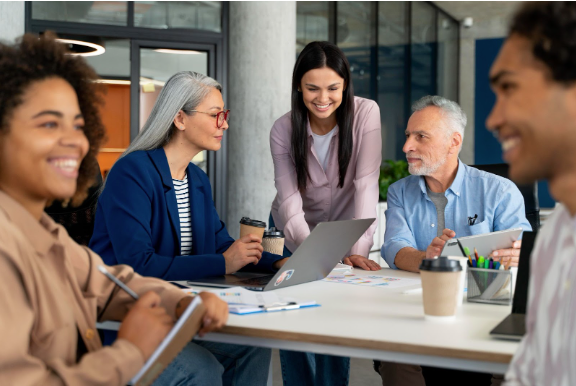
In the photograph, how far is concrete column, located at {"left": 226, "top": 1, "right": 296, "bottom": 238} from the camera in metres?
5.96

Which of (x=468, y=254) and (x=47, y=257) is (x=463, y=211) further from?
(x=47, y=257)

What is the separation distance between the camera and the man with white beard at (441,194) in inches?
104

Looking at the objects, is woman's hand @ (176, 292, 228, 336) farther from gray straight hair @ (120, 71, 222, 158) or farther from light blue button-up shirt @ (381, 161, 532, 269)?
light blue button-up shirt @ (381, 161, 532, 269)

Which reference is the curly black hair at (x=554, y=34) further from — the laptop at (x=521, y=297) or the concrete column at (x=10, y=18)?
the concrete column at (x=10, y=18)

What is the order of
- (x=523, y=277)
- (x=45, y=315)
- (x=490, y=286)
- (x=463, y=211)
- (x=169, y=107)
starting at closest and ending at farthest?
(x=45, y=315) → (x=523, y=277) → (x=490, y=286) → (x=169, y=107) → (x=463, y=211)

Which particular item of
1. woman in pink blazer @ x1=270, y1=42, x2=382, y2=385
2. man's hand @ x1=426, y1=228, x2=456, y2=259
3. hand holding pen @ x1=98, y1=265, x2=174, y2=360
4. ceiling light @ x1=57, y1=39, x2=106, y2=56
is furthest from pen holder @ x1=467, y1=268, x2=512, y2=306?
ceiling light @ x1=57, y1=39, x2=106, y2=56

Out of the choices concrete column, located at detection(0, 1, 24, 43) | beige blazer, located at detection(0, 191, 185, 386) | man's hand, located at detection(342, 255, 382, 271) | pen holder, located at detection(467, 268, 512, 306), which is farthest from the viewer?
concrete column, located at detection(0, 1, 24, 43)

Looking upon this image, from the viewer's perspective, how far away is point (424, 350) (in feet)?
4.25

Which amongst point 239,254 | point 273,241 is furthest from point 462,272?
point 273,241

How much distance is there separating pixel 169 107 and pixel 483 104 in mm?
9896

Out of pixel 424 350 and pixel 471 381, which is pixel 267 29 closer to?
pixel 471 381

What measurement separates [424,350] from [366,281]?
843mm

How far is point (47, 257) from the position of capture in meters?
1.29

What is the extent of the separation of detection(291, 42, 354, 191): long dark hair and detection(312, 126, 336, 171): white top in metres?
0.06
